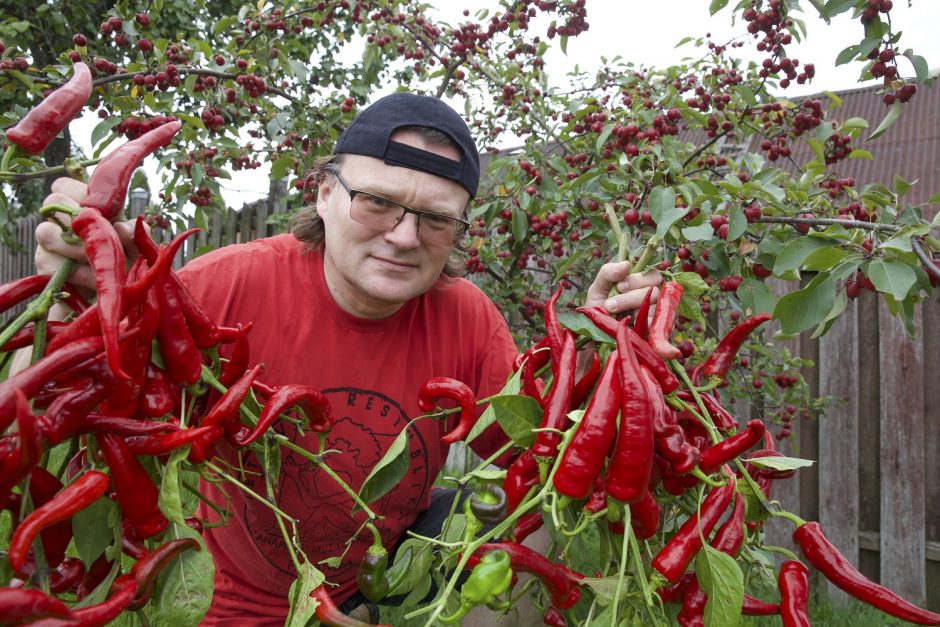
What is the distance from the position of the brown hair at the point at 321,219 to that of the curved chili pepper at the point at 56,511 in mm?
1356

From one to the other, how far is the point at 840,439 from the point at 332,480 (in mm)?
2977

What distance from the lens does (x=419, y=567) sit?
53.9 inches

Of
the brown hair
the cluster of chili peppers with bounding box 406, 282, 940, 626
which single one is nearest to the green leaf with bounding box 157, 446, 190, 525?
the cluster of chili peppers with bounding box 406, 282, 940, 626

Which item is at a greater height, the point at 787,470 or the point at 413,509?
the point at 787,470

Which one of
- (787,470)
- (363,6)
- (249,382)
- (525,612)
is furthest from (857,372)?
(249,382)

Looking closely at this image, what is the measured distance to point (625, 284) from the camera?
5.54 ft

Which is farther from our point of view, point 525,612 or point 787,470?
point 525,612

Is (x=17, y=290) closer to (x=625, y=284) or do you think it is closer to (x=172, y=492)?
(x=172, y=492)

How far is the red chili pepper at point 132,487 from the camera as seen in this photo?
1.16m

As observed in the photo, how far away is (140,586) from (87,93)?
0.90 meters

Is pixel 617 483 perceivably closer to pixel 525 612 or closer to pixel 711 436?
pixel 711 436

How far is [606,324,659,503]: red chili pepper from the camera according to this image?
1.17 m

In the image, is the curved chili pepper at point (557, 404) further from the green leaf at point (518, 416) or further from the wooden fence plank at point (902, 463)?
the wooden fence plank at point (902, 463)

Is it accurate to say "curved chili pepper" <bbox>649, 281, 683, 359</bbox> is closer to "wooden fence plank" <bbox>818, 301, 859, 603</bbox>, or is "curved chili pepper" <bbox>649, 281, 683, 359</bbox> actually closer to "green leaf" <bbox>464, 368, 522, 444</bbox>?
"green leaf" <bbox>464, 368, 522, 444</bbox>
